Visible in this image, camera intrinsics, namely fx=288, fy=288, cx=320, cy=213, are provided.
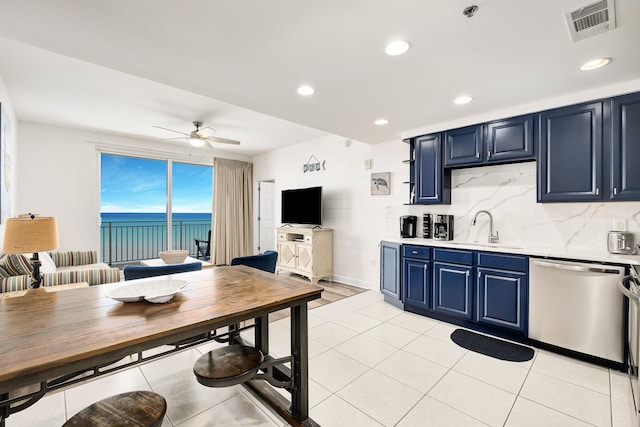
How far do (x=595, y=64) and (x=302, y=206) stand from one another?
169 inches

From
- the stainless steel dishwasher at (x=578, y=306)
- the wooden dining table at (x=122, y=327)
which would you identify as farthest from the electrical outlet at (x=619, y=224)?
the wooden dining table at (x=122, y=327)

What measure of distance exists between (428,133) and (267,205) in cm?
442

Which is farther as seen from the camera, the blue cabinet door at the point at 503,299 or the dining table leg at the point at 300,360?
the blue cabinet door at the point at 503,299

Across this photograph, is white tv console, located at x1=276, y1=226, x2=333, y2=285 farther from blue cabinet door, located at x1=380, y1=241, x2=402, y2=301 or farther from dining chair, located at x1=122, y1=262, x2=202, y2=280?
dining chair, located at x1=122, y1=262, x2=202, y2=280

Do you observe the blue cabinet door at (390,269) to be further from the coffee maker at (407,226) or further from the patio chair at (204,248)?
the patio chair at (204,248)

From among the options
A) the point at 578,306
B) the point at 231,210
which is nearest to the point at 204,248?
the point at 231,210

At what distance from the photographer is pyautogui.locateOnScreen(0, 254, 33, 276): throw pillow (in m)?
2.61

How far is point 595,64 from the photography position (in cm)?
224

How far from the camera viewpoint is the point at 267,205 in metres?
7.16

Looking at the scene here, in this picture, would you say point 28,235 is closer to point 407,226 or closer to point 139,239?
point 407,226

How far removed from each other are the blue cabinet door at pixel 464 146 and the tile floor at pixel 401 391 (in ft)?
6.79

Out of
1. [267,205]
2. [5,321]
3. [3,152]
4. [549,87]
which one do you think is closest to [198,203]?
[267,205]

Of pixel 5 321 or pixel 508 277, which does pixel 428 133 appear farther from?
pixel 5 321

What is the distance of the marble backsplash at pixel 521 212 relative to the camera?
2811 millimetres
